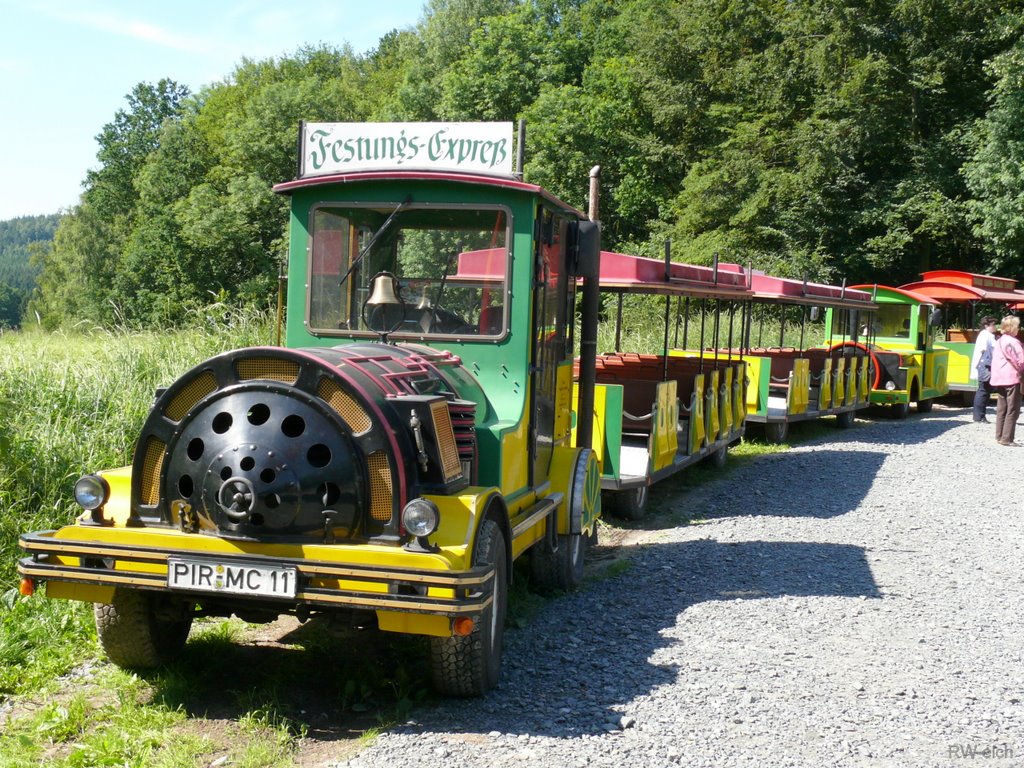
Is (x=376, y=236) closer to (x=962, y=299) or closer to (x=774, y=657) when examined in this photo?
(x=774, y=657)

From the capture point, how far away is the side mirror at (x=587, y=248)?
20.7 ft

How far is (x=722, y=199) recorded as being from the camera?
34.7 meters

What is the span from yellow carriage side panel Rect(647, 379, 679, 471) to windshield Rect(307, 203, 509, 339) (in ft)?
12.9

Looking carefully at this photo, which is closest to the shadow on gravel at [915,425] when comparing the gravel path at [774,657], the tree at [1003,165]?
the gravel path at [774,657]

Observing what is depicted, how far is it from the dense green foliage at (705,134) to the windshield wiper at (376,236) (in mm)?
18842

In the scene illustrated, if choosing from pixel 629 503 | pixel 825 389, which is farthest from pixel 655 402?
pixel 825 389

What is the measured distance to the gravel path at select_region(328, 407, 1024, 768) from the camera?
4.28 m

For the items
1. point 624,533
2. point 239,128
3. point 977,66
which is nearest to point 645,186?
point 977,66

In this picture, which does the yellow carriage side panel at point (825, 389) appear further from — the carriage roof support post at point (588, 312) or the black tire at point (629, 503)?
the carriage roof support post at point (588, 312)

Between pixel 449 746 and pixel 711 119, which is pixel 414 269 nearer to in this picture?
pixel 449 746

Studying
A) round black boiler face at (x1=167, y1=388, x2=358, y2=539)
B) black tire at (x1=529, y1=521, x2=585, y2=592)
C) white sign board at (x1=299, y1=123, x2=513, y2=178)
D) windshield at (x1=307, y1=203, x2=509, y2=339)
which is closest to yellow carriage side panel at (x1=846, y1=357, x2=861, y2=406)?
black tire at (x1=529, y1=521, x2=585, y2=592)

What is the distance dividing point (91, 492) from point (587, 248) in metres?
3.10

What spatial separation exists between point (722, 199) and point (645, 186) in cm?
540

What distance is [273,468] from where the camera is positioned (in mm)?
4195
